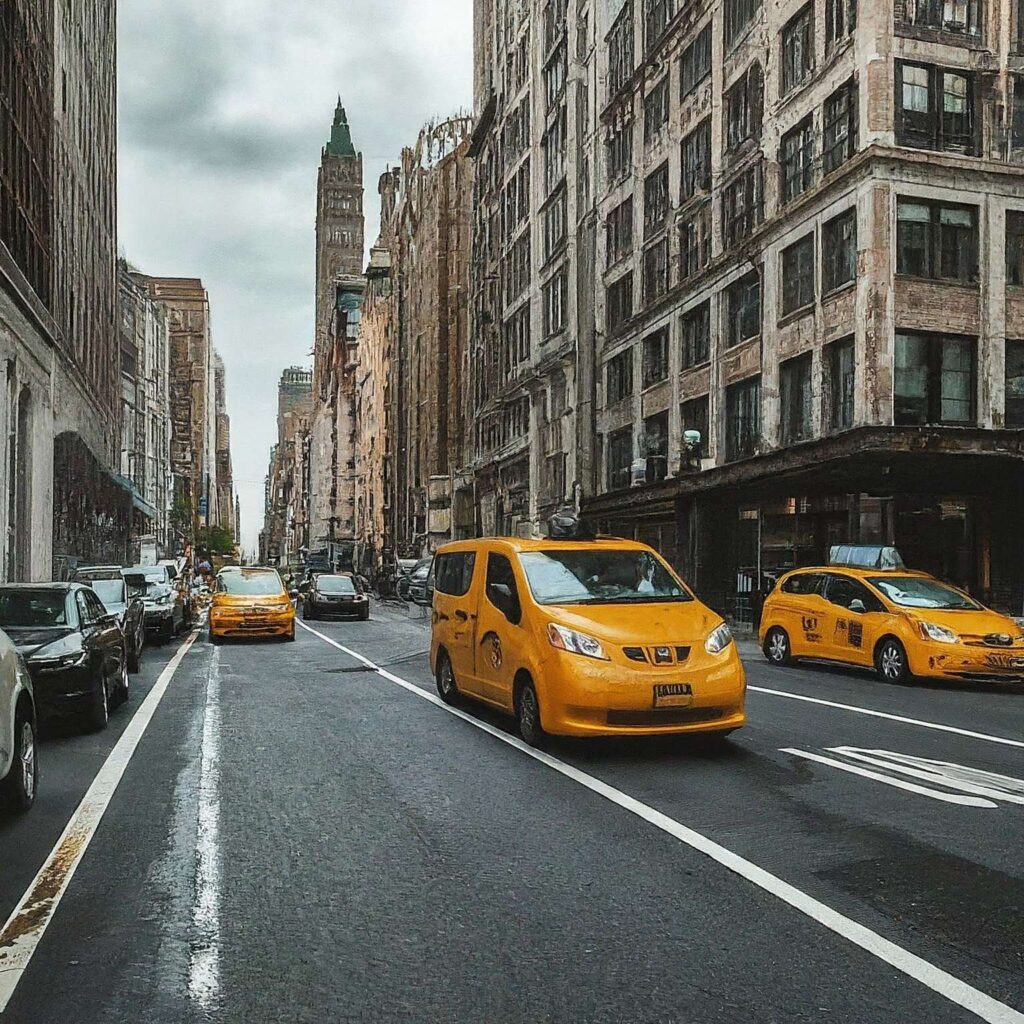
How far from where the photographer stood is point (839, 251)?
92.7 ft

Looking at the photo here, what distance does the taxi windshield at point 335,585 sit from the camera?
3728 centimetres

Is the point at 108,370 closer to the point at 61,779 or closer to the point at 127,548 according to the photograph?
the point at 127,548

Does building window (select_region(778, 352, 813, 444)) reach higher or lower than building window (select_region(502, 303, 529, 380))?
lower

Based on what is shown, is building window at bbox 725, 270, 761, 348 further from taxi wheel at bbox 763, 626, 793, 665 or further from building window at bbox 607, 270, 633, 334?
taxi wheel at bbox 763, 626, 793, 665


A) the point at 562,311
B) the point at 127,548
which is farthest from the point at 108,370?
the point at 562,311

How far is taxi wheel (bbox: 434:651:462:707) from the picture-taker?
503 inches

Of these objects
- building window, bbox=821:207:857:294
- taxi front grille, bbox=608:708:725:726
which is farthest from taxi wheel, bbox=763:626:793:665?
building window, bbox=821:207:857:294

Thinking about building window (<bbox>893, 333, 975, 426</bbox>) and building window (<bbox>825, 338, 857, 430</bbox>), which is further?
building window (<bbox>825, 338, 857, 430</bbox>)

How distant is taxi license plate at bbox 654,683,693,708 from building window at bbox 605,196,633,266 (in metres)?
35.6

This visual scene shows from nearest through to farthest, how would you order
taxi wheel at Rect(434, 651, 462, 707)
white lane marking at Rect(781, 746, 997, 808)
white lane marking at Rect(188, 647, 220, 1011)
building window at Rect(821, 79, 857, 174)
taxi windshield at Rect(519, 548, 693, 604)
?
white lane marking at Rect(188, 647, 220, 1011) → white lane marking at Rect(781, 746, 997, 808) → taxi windshield at Rect(519, 548, 693, 604) → taxi wheel at Rect(434, 651, 462, 707) → building window at Rect(821, 79, 857, 174)

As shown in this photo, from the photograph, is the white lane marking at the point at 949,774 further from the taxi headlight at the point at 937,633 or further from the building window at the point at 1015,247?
the building window at the point at 1015,247

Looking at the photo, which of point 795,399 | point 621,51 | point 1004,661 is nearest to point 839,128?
point 795,399

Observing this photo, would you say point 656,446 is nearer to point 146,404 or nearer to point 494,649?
point 494,649

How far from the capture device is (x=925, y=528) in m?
28.0
